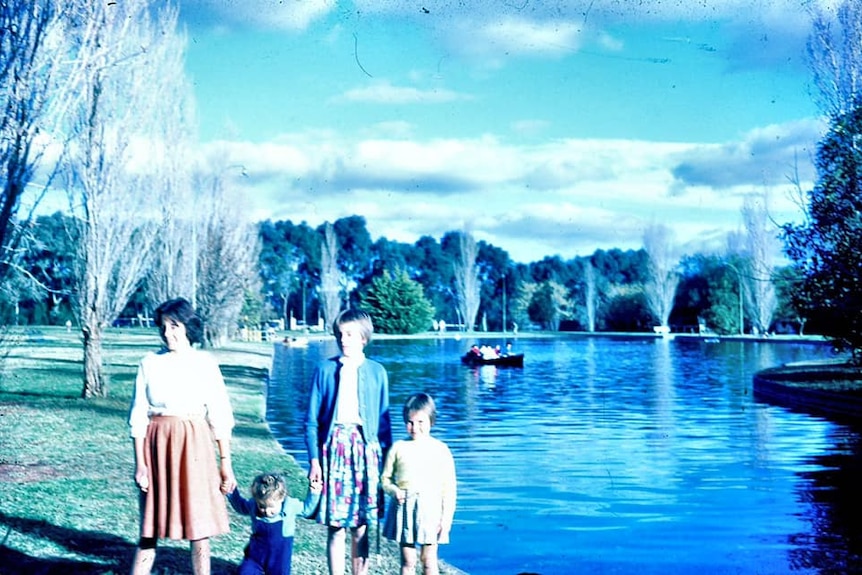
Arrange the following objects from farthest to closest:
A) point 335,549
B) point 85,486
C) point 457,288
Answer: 1. point 457,288
2. point 85,486
3. point 335,549

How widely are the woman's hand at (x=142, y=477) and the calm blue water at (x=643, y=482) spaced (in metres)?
3.26

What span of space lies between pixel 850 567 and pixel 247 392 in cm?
1613

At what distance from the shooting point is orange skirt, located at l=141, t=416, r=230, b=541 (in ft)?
17.1

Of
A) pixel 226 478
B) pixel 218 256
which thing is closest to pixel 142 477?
pixel 226 478

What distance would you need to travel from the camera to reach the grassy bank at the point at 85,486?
6555mm

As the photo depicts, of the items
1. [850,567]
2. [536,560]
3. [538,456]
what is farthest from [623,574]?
[538,456]

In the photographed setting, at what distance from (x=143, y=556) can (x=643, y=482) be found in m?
7.33

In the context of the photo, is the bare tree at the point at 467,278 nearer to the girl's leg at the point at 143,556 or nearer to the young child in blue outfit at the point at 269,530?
the young child in blue outfit at the point at 269,530

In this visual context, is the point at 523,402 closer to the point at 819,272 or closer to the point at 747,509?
the point at 819,272

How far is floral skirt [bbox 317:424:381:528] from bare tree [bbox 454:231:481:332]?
84.3 m

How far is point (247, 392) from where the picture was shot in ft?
71.8

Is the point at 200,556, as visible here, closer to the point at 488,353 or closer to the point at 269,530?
the point at 269,530

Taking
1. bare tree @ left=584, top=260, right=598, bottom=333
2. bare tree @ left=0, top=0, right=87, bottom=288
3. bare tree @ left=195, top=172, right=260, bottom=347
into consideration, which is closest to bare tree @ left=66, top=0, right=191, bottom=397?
bare tree @ left=0, top=0, right=87, bottom=288

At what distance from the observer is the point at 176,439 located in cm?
521
